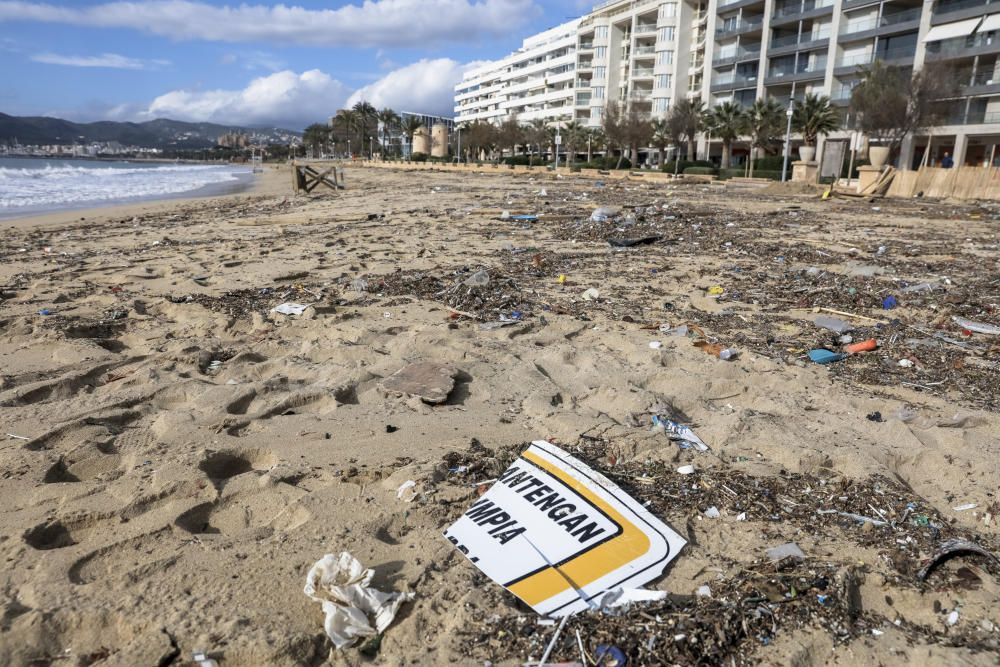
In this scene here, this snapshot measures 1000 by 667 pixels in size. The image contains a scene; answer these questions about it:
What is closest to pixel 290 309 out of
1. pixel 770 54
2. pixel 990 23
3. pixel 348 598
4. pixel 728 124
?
pixel 348 598

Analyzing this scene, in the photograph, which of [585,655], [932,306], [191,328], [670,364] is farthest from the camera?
[932,306]

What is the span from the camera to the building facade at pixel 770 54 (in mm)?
35688

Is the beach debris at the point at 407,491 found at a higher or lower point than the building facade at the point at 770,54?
lower

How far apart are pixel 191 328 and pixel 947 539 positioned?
5060mm

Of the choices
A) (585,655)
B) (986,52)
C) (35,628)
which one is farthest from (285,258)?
(986,52)

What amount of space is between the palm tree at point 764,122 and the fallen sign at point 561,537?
1681 inches

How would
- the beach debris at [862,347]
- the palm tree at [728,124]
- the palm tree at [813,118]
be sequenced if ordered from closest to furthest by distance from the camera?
the beach debris at [862,347], the palm tree at [813,118], the palm tree at [728,124]

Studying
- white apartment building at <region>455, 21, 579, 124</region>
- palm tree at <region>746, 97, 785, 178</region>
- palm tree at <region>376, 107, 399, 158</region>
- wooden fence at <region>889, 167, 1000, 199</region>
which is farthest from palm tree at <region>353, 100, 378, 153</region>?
wooden fence at <region>889, 167, 1000, 199</region>

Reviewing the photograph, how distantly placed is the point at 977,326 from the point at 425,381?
456cm

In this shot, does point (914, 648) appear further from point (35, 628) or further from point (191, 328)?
point (191, 328)

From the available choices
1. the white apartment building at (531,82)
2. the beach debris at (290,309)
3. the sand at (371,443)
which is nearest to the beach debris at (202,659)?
the sand at (371,443)

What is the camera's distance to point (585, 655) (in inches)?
71.8

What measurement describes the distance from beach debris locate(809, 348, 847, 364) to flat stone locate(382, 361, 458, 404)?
8.29ft

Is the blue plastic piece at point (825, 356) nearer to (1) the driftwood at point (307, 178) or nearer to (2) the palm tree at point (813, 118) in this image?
(1) the driftwood at point (307, 178)
